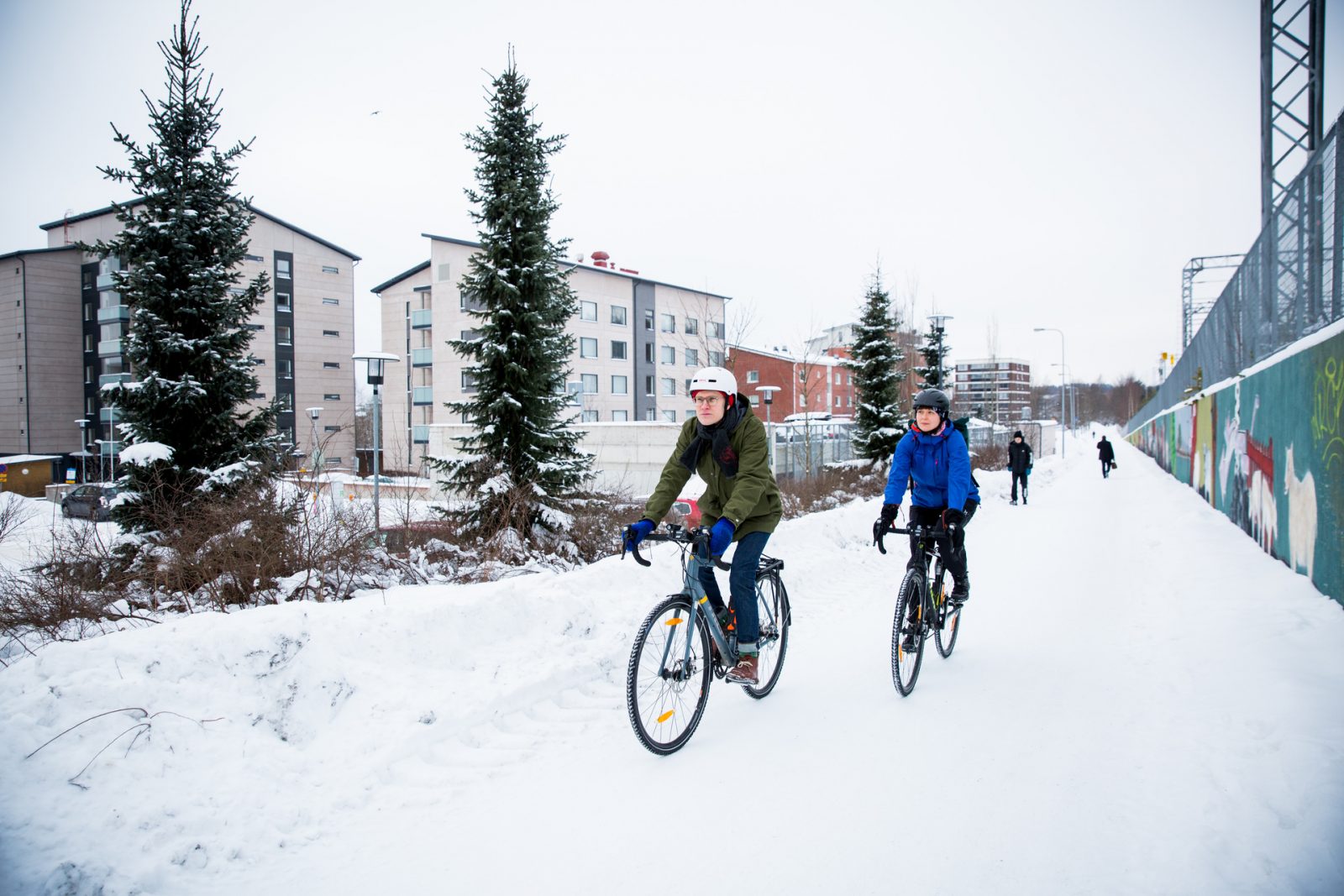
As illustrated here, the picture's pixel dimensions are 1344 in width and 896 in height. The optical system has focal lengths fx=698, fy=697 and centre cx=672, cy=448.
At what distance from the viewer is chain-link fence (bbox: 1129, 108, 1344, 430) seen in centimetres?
655

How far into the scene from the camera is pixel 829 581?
884 cm

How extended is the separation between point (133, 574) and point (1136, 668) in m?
8.26

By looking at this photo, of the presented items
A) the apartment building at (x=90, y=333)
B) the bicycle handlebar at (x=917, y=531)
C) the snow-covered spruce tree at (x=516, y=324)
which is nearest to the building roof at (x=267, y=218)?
the apartment building at (x=90, y=333)

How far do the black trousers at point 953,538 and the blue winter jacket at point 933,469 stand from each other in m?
0.06

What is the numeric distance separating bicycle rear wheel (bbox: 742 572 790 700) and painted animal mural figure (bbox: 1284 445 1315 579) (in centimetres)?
530

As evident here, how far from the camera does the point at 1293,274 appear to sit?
804cm

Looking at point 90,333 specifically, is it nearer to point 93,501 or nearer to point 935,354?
point 93,501

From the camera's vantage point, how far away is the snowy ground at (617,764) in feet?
9.41

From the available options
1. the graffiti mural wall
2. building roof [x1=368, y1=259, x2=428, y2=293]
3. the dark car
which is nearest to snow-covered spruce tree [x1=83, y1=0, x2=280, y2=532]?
the dark car

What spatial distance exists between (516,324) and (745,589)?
32.8 feet

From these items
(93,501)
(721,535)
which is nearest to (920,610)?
(721,535)

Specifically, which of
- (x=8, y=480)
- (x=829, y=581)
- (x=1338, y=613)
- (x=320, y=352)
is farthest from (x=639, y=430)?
(x=320, y=352)

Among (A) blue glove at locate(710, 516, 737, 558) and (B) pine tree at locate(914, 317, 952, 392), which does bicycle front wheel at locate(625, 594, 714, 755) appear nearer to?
(A) blue glove at locate(710, 516, 737, 558)

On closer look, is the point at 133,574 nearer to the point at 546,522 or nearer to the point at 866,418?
the point at 546,522
